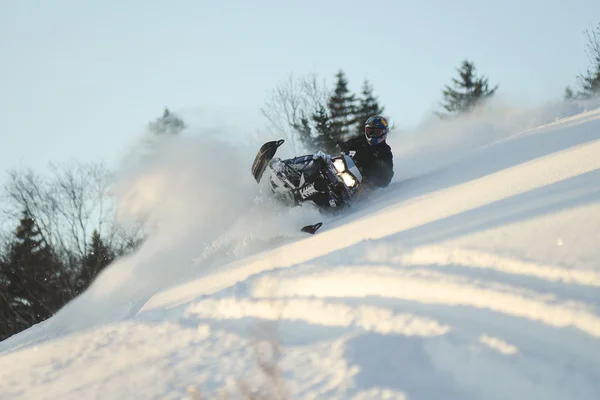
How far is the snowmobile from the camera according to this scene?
24.9ft

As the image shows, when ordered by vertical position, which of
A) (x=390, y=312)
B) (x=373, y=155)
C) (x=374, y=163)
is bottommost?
(x=390, y=312)

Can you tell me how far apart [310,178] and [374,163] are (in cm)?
150

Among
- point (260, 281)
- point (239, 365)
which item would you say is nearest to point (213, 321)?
point (260, 281)

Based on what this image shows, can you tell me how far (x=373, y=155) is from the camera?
8.64m

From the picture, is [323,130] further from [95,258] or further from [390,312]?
[390,312]

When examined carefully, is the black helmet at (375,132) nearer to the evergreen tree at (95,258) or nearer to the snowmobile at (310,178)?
the snowmobile at (310,178)

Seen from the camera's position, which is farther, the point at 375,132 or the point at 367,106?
the point at 367,106

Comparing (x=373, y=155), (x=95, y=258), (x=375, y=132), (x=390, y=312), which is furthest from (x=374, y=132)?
(x=95, y=258)

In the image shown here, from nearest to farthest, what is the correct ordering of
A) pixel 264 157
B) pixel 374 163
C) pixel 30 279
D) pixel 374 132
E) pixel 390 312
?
pixel 390 312, pixel 264 157, pixel 374 163, pixel 374 132, pixel 30 279

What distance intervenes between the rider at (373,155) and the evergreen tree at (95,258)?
21950 millimetres

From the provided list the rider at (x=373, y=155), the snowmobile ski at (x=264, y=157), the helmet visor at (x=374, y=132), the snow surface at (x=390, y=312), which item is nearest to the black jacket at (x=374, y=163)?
the rider at (x=373, y=155)

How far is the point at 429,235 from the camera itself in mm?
4602

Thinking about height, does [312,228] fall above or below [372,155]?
below

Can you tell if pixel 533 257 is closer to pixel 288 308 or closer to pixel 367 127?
pixel 288 308
